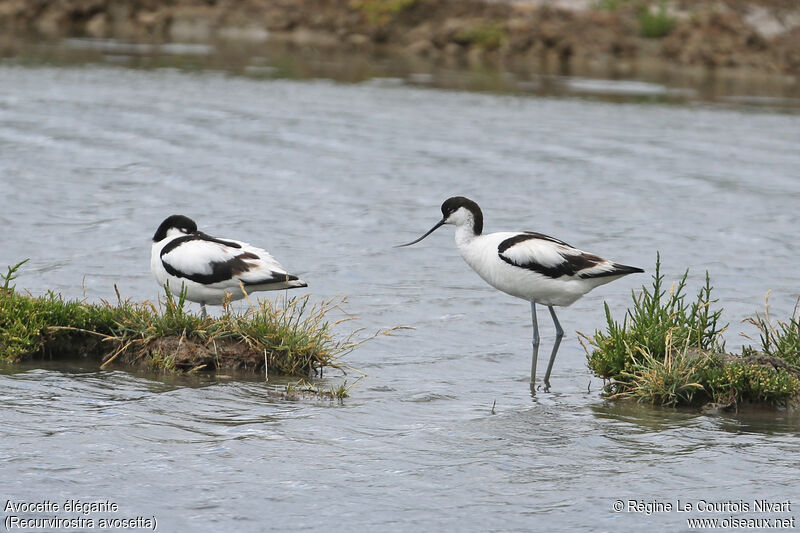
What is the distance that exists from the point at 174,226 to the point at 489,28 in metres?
26.3

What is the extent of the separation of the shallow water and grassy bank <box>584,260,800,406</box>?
0.72 ft

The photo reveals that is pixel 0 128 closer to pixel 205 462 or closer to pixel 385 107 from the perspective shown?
pixel 385 107

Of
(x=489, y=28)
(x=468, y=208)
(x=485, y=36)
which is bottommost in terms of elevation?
(x=468, y=208)

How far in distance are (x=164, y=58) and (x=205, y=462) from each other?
25454 millimetres

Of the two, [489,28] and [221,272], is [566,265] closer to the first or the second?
[221,272]

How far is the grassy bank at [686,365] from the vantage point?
9.34m

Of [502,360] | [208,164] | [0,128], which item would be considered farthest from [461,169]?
[502,360]

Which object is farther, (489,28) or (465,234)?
(489,28)

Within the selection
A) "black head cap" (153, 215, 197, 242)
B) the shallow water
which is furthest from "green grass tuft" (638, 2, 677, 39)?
"black head cap" (153, 215, 197, 242)

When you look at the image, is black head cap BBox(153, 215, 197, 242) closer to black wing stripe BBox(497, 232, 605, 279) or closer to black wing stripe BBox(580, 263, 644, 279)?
black wing stripe BBox(497, 232, 605, 279)

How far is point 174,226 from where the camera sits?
11.3m

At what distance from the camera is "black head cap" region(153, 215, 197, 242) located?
1127 cm

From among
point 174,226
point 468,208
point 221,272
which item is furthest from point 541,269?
point 174,226

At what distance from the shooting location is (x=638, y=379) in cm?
966
